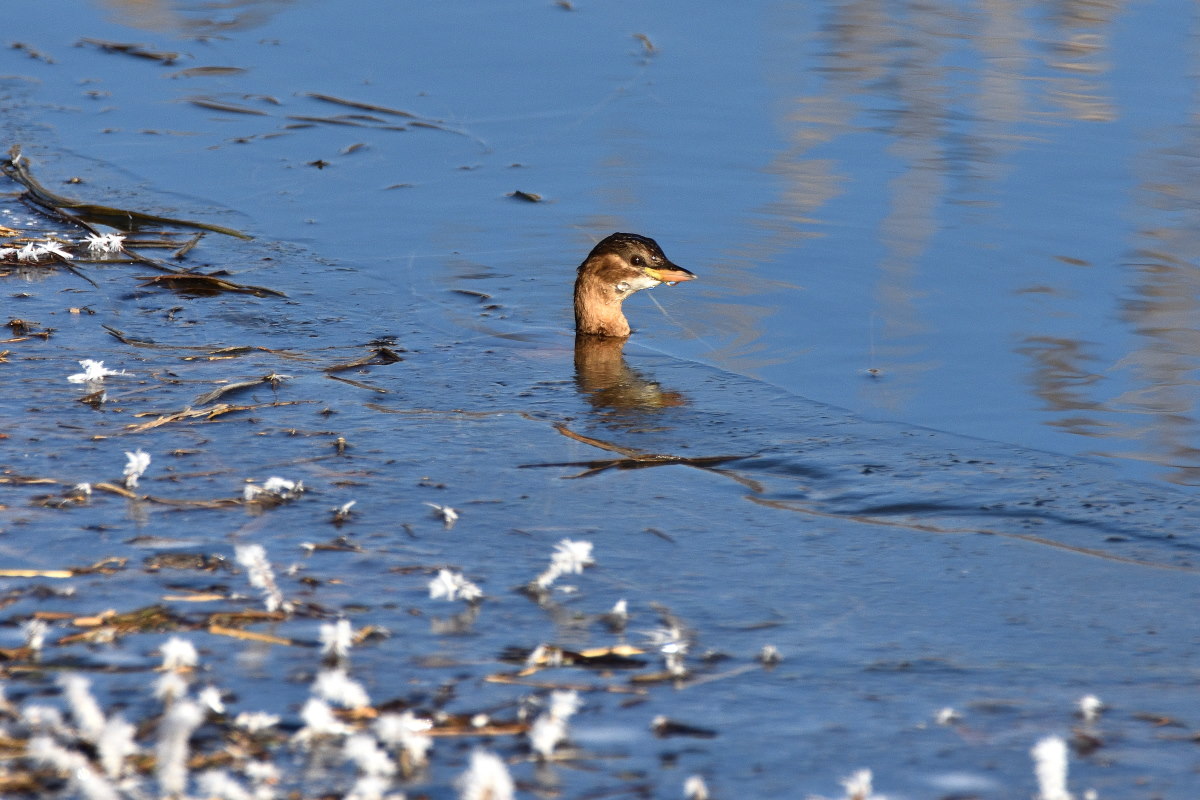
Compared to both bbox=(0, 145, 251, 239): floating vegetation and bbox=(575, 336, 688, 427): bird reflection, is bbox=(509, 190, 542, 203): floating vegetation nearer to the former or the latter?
bbox=(0, 145, 251, 239): floating vegetation

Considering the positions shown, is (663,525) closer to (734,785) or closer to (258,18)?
(734,785)

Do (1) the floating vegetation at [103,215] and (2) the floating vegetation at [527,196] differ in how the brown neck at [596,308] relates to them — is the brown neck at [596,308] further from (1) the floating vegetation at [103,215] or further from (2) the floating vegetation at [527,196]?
(1) the floating vegetation at [103,215]

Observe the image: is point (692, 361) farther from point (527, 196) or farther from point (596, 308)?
point (527, 196)

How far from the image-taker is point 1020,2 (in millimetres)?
12477

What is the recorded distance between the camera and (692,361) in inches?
251

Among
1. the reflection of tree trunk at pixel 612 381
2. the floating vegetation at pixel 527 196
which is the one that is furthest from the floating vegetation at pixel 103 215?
the reflection of tree trunk at pixel 612 381

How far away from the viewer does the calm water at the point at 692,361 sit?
3.45 m

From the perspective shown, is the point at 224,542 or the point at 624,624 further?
the point at 224,542

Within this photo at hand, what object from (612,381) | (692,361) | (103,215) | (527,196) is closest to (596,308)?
(692,361)

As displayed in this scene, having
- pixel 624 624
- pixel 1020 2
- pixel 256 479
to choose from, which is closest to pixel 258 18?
pixel 1020 2

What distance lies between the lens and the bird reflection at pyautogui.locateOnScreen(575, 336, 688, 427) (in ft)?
18.6

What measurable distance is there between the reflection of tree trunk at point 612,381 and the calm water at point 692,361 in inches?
1.4

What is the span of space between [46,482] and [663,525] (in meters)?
1.82

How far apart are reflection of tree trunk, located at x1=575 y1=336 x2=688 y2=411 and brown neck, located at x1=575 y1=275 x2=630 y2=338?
5 cm
